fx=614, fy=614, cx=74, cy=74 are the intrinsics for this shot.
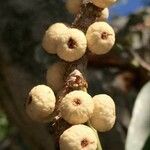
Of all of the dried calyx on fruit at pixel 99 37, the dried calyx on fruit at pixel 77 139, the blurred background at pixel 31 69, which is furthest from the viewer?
the blurred background at pixel 31 69

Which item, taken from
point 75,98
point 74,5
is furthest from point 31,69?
point 75,98

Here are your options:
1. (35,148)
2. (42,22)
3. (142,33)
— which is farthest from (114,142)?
(142,33)

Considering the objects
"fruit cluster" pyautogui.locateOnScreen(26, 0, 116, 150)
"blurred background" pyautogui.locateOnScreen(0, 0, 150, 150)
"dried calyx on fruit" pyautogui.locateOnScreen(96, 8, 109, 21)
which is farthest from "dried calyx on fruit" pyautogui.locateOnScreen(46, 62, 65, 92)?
"blurred background" pyautogui.locateOnScreen(0, 0, 150, 150)

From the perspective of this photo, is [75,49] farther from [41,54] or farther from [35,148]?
[35,148]

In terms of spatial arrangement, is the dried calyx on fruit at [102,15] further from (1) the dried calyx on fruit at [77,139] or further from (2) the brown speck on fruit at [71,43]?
(1) the dried calyx on fruit at [77,139]

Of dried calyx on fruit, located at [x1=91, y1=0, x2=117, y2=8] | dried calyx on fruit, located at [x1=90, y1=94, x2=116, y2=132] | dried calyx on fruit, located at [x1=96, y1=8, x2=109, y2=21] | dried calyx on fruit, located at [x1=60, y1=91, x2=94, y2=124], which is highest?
dried calyx on fruit, located at [x1=91, y1=0, x2=117, y2=8]

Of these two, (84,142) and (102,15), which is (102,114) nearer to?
(84,142)

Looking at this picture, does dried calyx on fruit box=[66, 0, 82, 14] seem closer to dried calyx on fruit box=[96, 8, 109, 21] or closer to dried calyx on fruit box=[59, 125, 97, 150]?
dried calyx on fruit box=[96, 8, 109, 21]

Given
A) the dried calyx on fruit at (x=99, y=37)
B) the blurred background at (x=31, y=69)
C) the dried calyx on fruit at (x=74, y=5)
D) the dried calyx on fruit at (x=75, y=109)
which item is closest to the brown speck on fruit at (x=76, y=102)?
the dried calyx on fruit at (x=75, y=109)
